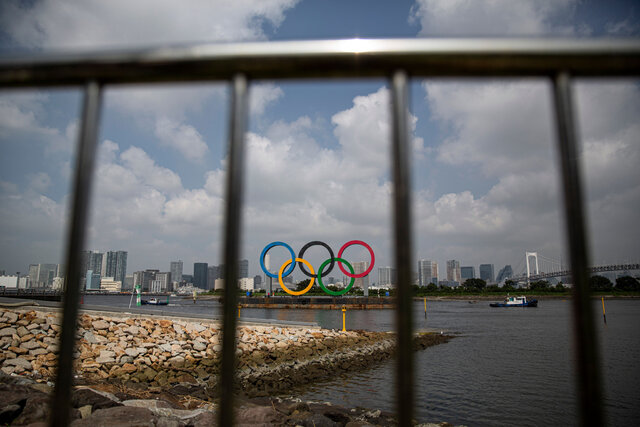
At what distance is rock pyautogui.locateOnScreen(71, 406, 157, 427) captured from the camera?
4164mm

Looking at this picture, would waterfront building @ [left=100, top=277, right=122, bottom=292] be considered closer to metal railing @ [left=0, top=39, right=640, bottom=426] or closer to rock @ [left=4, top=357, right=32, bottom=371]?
rock @ [left=4, top=357, right=32, bottom=371]

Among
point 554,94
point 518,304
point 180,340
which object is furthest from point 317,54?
point 518,304

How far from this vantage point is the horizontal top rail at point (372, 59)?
2.17 ft

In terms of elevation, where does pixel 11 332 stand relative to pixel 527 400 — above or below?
above

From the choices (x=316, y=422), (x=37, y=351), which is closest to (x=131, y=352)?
(x=37, y=351)

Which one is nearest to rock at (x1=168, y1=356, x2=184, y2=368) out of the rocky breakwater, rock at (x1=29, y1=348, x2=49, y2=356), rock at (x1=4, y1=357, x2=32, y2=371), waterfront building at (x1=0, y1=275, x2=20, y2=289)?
the rocky breakwater

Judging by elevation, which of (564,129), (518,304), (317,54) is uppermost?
(317,54)

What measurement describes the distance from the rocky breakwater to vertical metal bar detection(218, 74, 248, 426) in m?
7.05

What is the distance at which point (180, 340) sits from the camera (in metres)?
11.5

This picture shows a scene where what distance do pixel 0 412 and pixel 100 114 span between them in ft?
16.3

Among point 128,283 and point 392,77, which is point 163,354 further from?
point 128,283

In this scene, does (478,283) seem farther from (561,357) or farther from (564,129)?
(564,129)

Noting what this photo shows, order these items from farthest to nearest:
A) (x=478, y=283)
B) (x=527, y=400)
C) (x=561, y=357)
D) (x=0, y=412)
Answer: (x=478, y=283), (x=561, y=357), (x=527, y=400), (x=0, y=412)

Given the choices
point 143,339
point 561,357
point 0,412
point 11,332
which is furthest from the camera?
point 561,357
